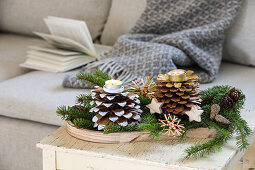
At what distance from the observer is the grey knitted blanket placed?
148cm

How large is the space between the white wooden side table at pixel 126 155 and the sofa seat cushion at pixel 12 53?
82 centimetres

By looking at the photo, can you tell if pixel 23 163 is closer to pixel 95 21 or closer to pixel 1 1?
pixel 95 21

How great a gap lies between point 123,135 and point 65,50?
92cm

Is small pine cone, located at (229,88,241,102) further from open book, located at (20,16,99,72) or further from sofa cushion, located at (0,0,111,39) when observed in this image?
sofa cushion, located at (0,0,111,39)

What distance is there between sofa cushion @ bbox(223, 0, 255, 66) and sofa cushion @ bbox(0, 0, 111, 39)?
64cm

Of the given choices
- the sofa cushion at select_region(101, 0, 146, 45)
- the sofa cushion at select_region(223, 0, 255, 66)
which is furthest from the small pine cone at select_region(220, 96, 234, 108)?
the sofa cushion at select_region(101, 0, 146, 45)

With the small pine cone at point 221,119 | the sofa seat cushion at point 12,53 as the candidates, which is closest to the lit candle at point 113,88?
the small pine cone at point 221,119

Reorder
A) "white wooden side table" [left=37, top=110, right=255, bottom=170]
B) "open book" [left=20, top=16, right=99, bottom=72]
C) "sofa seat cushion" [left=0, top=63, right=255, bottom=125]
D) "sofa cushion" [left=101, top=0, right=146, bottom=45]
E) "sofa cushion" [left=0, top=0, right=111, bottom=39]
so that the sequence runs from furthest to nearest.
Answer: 1. "sofa cushion" [left=0, top=0, right=111, bottom=39]
2. "sofa cushion" [left=101, top=0, right=146, bottom=45]
3. "open book" [left=20, top=16, right=99, bottom=72]
4. "sofa seat cushion" [left=0, top=63, right=255, bottom=125]
5. "white wooden side table" [left=37, top=110, right=255, bottom=170]

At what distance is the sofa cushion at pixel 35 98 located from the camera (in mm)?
1353

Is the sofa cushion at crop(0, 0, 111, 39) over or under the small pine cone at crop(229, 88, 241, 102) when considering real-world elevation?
under

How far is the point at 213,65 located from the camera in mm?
1534

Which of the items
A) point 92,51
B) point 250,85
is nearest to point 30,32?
point 92,51

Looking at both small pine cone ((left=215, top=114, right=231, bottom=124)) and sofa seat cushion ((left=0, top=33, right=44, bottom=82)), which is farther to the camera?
sofa seat cushion ((left=0, top=33, right=44, bottom=82))

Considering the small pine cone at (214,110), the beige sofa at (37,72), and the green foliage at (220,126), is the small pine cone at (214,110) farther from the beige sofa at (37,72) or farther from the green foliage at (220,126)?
the beige sofa at (37,72)
